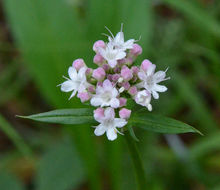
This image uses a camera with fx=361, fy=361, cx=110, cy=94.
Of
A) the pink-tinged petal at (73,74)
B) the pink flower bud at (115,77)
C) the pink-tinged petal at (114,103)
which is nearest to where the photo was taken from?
the pink-tinged petal at (114,103)

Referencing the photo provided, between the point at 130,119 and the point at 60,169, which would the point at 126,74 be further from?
the point at 60,169

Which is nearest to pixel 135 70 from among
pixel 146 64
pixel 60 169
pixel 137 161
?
pixel 146 64

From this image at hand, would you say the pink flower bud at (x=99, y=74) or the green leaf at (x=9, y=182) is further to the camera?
the green leaf at (x=9, y=182)

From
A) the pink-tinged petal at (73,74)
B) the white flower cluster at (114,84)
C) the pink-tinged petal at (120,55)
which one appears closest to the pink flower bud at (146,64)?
the white flower cluster at (114,84)

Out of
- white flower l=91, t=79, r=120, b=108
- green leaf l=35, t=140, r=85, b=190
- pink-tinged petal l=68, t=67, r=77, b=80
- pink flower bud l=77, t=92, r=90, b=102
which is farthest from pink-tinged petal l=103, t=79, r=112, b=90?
green leaf l=35, t=140, r=85, b=190

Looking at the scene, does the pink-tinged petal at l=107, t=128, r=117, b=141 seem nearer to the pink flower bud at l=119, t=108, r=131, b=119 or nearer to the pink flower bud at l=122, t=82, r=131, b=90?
the pink flower bud at l=119, t=108, r=131, b=119

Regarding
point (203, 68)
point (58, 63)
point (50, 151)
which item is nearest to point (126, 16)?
point (58, 63)

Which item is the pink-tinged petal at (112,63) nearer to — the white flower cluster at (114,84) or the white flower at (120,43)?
the white flower cluster at (114,84)
